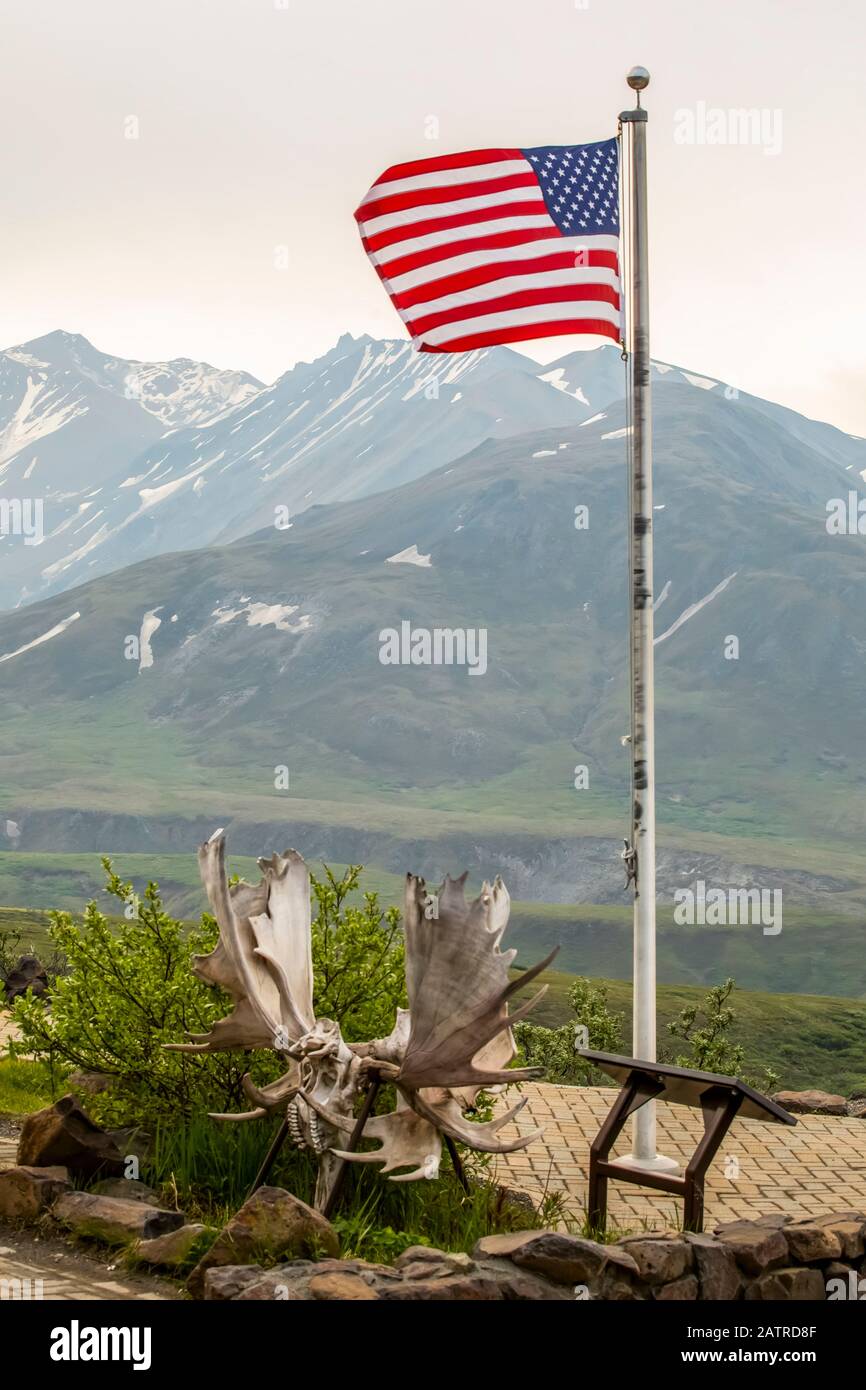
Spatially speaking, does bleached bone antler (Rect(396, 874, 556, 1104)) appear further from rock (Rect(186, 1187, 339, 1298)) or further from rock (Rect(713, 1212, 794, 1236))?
rock (Rect(713, 1212, 794, 1236))

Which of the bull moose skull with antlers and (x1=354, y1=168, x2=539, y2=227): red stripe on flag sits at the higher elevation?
(x1=354, y1=168, x2=539, y2=227): red stripe on flag

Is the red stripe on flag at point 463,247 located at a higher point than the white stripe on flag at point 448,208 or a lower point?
lower

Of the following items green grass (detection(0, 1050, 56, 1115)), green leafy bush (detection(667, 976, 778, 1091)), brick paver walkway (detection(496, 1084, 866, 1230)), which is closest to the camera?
brick paver walkway (detection(496, 1084, 866, 1230))

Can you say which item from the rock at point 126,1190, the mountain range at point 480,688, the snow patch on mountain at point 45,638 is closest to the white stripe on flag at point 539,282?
the rock at point 126,1190

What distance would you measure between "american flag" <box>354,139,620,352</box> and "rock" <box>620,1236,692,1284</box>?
19.9 feet

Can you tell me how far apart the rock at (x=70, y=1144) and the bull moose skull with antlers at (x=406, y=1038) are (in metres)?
1.32

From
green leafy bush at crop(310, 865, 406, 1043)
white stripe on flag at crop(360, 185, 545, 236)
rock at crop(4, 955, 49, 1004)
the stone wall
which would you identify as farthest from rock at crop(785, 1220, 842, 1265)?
rock at crop(4, 955, 49, 1004)

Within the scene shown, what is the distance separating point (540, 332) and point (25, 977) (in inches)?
532

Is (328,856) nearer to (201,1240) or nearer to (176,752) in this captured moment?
(176,752)

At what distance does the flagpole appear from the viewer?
11.2m

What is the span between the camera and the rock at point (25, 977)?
20.8 meters

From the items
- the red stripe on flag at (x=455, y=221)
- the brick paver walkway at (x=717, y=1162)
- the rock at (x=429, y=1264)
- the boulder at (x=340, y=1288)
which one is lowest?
the brick paver walkway at (x=717, y=1162)

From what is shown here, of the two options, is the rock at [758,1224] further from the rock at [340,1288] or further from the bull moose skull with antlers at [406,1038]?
the rock at [340,1288]

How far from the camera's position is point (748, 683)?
14750cm
